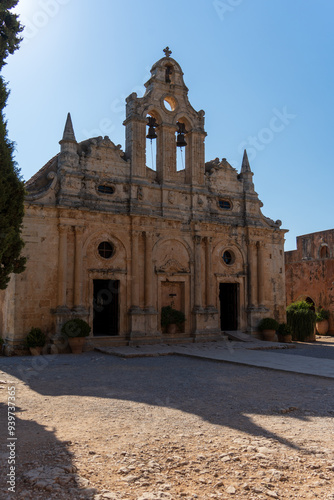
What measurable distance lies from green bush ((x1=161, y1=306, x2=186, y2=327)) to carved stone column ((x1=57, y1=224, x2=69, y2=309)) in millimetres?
4148

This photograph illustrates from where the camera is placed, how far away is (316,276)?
88.9 ft

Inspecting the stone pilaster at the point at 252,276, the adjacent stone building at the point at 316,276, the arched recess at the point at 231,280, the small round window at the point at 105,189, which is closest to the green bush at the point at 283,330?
the stone pilaster at the point at 252,276

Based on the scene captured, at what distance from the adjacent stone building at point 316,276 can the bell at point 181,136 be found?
12.3 metres

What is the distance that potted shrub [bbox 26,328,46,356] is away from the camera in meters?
14.6

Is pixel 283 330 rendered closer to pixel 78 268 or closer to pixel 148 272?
pixel 148 272

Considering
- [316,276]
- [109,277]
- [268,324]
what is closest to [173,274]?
[109,277]

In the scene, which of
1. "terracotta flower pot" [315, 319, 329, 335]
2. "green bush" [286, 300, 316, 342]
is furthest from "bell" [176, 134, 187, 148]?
"terracotta flower pot" [315, 319, 329, 335]

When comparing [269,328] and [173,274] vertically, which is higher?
[173,274]

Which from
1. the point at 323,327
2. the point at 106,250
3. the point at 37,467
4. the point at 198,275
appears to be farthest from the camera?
the point at 323,327

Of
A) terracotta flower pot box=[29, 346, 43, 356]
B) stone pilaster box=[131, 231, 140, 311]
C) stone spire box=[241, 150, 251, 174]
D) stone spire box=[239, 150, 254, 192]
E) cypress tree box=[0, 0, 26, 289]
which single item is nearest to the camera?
cypress tree box=[0, 0, 26, 289]

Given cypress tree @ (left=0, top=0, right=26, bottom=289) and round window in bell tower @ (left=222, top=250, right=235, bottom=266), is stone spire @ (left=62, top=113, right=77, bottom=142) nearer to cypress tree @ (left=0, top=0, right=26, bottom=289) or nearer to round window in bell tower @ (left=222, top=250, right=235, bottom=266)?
cypress tree @ (left=0, top=0, right=26, bottom=289)

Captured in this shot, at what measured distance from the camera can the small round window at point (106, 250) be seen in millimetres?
17062

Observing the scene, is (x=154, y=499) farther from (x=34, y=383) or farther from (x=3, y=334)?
(x=3, y=334)

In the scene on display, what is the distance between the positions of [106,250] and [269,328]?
7.95 metres
